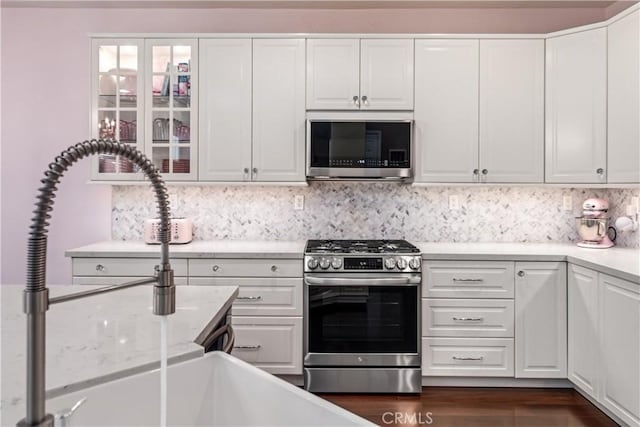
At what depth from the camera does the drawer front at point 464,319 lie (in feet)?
9.07

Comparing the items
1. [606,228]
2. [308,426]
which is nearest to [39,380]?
[308,426]

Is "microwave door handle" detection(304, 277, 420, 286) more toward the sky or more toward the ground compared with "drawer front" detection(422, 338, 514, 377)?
more toward the sky

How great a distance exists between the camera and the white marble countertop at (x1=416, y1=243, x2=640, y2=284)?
7.63 feet

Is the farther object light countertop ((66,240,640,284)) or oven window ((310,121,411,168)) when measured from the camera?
oven window ((310,121,411,168))

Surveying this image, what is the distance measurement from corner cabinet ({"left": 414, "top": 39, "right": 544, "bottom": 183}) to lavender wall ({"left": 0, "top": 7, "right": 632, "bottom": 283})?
49 centimetres

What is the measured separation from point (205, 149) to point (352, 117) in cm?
114

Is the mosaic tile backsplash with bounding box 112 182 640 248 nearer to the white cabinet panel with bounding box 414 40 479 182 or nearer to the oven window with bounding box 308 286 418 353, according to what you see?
the white cabinet panel with bounding box 414 40 479 182

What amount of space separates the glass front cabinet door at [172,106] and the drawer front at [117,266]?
67cm

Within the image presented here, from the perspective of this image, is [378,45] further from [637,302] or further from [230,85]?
[637,302]

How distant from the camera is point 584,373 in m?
2.54

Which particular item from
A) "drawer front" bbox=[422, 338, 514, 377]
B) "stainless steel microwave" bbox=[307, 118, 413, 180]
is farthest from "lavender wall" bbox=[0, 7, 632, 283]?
"drawer front" bbox=[422, 338, 514, 377]

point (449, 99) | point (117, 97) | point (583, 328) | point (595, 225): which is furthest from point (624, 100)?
point (117, 97)

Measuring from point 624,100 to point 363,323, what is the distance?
231 cm

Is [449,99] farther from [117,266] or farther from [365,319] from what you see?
[117,266]
